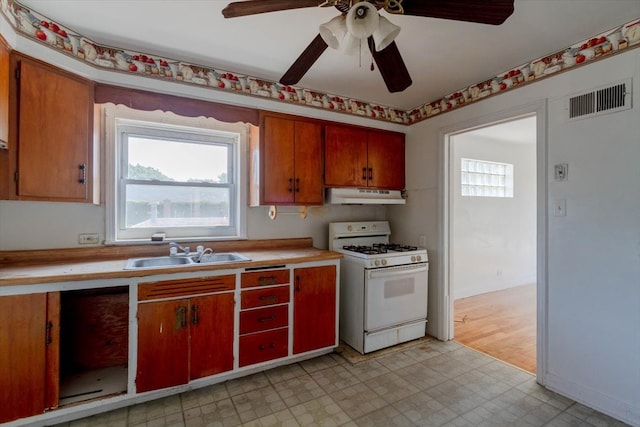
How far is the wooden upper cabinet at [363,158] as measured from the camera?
305 centimetres

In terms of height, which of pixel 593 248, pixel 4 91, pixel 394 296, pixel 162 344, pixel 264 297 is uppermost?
pixel 4 91

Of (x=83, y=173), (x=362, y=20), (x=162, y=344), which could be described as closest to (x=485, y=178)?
(x=362, y=20)

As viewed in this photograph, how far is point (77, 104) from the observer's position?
207 centimetres

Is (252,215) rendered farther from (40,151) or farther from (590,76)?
(590,76)

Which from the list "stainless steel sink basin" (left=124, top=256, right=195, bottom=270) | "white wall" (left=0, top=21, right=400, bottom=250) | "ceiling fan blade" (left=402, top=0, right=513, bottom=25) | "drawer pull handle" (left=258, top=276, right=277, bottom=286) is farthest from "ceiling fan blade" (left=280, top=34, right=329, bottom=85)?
"stainless steel sink basin" (left=124, top=256, right=195, bottom=270)

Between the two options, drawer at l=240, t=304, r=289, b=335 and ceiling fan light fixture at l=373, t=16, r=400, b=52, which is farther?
drawer at l=240, t=304, r=289, b=335

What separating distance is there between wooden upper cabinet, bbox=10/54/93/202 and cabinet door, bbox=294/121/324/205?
5.29 feet

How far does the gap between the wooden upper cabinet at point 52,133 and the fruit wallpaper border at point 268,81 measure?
0.21 meters

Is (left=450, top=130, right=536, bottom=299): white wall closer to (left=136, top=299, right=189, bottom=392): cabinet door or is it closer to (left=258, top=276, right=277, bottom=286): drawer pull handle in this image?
(left=258, top=276, right=277, bottom=286): drawer pull handle

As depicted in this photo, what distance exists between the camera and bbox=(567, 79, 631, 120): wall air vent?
188 cm

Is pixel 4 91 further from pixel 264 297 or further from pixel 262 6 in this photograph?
pixel 264 297

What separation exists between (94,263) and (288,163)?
1.71 m

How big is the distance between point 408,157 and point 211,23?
95.7 inches

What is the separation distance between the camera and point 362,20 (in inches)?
50.6
